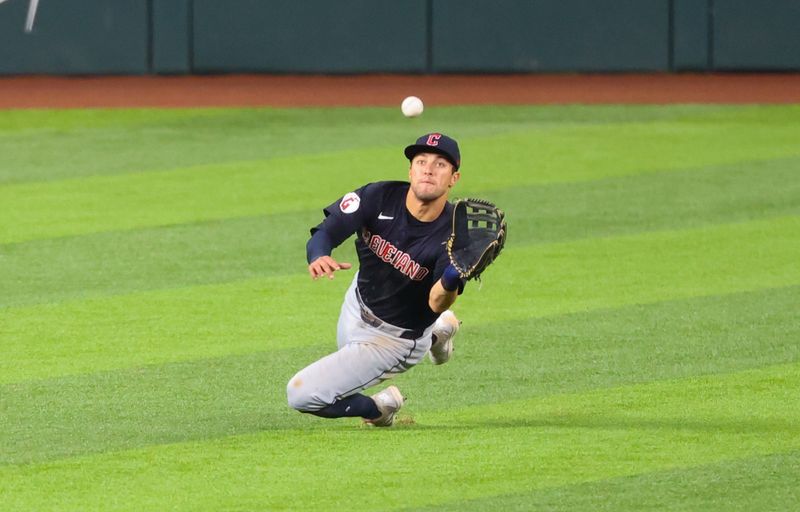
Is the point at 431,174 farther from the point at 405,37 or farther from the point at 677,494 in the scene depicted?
the point at 405,37

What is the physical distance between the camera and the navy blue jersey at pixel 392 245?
6.89m

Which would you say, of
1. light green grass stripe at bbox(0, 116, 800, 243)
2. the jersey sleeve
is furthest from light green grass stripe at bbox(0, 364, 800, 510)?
light green grass stripe at bbox(0, 116, 800, 243)

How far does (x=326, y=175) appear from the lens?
14.3 meters

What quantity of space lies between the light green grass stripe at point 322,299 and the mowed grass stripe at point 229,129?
4785 mm

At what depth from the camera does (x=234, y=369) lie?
810 cm

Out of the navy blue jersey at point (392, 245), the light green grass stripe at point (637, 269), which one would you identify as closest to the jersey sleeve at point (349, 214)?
the navy blue jersey at point (392, 245)

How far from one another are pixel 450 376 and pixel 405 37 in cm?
1302

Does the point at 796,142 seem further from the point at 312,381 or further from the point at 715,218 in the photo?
the point at 312,381

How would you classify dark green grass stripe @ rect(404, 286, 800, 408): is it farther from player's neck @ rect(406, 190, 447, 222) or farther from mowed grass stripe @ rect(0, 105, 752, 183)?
mowed grass stripe @ rect(0, 105, 752, 183)

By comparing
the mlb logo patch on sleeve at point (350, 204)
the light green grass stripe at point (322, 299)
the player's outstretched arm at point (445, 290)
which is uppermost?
the mlb logo patch on sleeve at point (350, 204)

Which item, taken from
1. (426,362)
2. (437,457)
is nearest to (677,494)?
(437,457)

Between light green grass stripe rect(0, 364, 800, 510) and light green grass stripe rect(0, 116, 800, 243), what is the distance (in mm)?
5582

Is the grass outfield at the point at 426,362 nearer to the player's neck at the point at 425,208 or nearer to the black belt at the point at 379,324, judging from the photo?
the black belt at the point at 379,324

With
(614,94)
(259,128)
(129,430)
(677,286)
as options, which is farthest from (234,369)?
(614,94)
